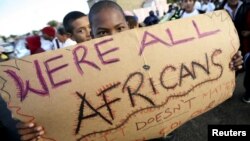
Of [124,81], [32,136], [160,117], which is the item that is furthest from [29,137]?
[160,117]

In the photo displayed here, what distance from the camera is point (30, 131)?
145cm

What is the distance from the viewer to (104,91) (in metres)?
1.49

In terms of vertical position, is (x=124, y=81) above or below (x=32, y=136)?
above

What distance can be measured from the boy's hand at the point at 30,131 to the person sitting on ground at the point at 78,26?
174 cm

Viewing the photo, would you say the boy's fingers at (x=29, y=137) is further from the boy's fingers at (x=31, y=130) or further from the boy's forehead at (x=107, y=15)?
the boy's forehead at (x=107, y=15)

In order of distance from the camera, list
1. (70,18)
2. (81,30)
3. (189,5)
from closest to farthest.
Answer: (81,30) < (70,18) < (189,5)

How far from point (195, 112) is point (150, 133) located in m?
0.30

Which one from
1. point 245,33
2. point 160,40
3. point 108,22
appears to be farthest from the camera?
point 245,33

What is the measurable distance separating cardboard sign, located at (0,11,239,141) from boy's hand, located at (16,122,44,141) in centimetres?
3

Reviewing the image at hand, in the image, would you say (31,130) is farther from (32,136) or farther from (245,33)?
(245,33)

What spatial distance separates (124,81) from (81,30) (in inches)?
72.7

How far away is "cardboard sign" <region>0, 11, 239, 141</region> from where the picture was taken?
4.75 ft

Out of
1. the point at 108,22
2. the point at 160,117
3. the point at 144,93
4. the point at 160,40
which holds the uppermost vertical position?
the point at 108,22

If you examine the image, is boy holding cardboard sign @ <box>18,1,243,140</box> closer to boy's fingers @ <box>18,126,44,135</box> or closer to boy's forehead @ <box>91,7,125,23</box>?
boy's forehead @ <box>91,7,125,23</box>
